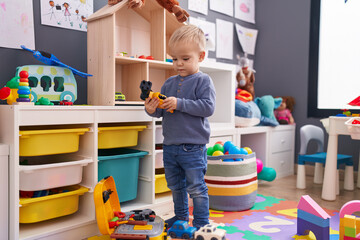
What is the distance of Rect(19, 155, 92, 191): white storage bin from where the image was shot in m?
1.43

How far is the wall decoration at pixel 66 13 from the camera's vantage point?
1.89 m

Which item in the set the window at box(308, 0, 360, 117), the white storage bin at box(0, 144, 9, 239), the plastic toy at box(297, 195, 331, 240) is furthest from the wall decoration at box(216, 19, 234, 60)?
the white storage bin at box(0, 144, 9, 239)

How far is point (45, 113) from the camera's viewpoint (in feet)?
4.67

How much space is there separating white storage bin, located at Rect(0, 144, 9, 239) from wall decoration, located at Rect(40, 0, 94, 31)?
838 mm

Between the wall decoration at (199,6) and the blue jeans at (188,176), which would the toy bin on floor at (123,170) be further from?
the wall decoration at (199,6)

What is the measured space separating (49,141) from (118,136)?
1.20 feet

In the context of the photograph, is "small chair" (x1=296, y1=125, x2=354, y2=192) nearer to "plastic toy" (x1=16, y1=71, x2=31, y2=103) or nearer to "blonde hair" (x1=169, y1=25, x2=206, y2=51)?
"blonde hair" (x1=169, y1=25, x2=206, y2=51)

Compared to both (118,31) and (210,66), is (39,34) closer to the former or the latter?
(118,31)

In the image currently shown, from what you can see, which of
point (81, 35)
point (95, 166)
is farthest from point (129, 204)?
point (81, 35)

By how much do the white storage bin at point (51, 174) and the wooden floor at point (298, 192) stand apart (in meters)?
1.39

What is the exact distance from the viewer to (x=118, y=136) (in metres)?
1.75

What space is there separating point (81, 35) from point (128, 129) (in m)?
0.69

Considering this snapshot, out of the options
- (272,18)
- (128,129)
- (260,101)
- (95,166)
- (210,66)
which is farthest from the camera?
(272,18)

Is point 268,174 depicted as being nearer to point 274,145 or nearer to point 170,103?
point 274,145
